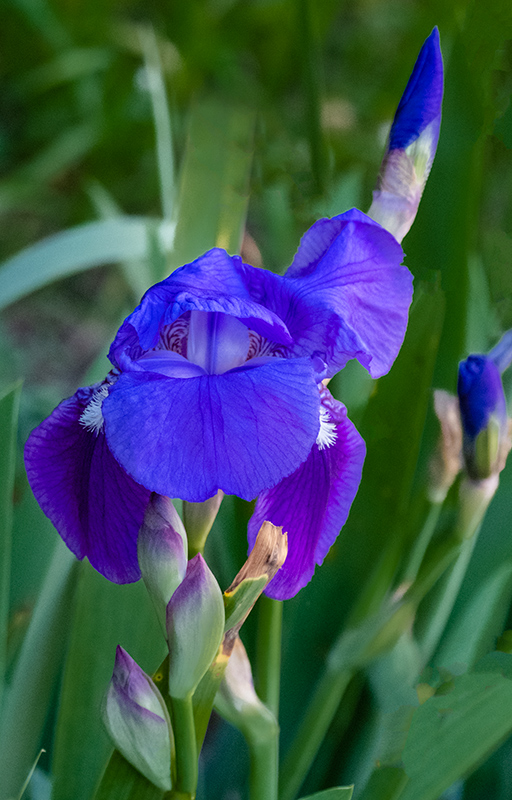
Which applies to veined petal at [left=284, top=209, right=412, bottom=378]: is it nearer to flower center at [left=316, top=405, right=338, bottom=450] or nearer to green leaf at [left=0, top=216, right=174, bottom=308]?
flower center at [left=316, top=405, right=338, bottom=450]

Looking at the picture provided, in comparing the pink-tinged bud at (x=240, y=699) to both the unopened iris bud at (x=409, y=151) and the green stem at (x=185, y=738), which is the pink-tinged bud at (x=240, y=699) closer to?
the green stem at (x=185, y=738)

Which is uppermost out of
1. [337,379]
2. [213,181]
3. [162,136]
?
[162,136]

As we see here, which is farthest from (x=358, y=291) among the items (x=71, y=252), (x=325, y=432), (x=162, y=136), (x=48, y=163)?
(x=48, y=163)

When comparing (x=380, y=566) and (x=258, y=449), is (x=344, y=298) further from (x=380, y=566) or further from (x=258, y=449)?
(x=380, y=566)

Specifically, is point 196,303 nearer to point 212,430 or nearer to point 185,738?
point 212,430

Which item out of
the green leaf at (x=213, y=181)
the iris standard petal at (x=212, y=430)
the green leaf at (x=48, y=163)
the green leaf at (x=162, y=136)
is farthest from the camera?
the green leaf at (x=48, y=163)

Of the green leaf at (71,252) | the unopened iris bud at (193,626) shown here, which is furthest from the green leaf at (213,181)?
the unopened iris bud at (193,626)
